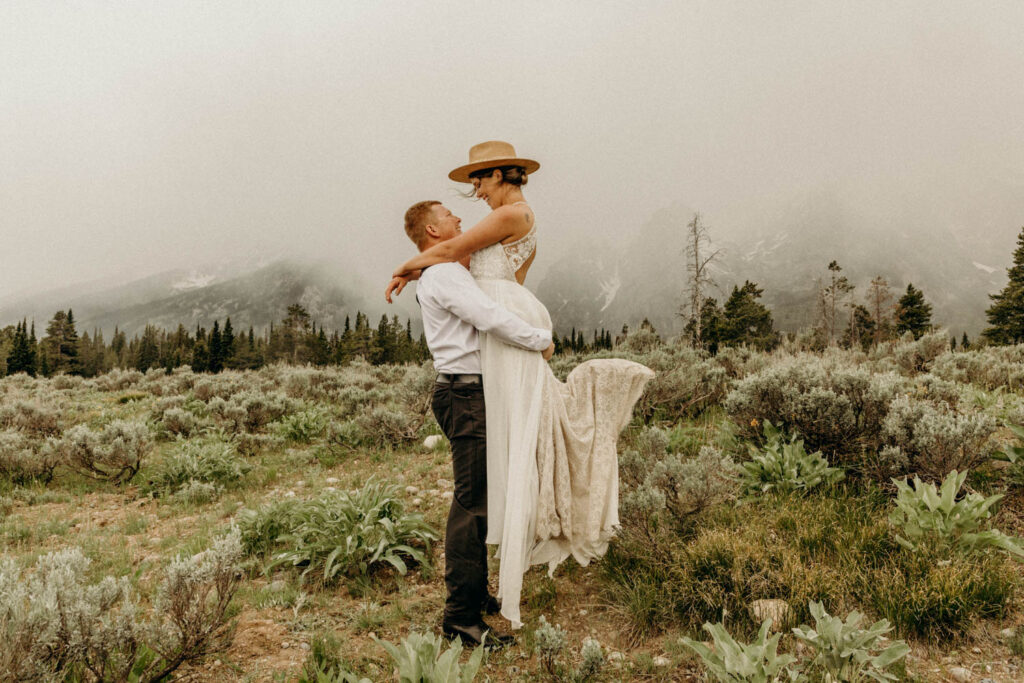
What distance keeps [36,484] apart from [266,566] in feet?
16.1

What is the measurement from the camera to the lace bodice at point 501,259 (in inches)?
121

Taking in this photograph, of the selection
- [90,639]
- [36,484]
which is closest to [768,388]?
[90,639]

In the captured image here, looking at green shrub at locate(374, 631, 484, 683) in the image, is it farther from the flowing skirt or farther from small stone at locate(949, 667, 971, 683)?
small stone at locate(949, 667, 971, 683)

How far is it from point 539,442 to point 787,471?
2456 millimetres

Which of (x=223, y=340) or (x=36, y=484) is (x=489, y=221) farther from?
(x=223, y=340)

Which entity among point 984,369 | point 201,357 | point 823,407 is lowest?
point 201,357

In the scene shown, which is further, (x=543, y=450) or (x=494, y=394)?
(x=543, y=450)

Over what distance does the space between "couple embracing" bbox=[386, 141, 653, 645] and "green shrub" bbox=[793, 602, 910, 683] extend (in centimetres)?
133

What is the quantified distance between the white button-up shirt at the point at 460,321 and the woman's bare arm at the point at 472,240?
6cm

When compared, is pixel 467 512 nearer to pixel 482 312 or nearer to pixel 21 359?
pixel 482 312

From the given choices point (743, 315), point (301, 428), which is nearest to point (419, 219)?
point (301, 428)

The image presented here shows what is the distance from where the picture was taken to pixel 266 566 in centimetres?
407

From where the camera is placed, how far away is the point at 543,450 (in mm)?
3109

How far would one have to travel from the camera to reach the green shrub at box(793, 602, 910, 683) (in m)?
2.02
